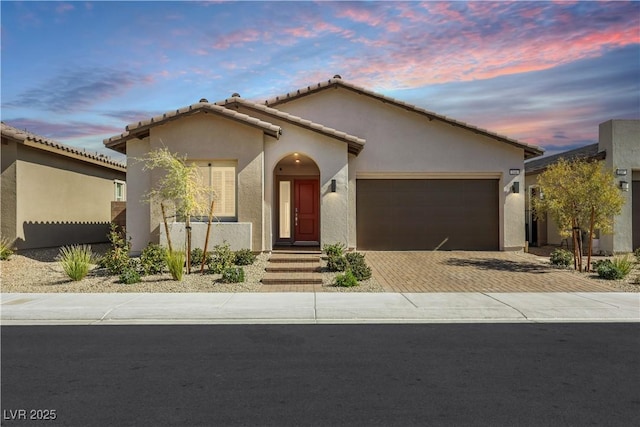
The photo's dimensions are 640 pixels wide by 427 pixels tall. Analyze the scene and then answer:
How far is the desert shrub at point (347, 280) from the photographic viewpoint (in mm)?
11820

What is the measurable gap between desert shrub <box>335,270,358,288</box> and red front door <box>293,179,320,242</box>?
270 inches

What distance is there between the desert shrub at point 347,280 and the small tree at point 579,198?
256 inches

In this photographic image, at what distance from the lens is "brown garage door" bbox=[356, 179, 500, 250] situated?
706 inches

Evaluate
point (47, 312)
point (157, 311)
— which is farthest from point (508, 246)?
point (47, 312)

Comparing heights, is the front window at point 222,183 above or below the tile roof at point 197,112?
below

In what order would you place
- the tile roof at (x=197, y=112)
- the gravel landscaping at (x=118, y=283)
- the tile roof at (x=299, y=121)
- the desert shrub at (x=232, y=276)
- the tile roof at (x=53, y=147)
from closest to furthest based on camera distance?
the gravel landscaping at (x=118, y=283) < the desert shrub at (x=232, y=276) < the tile roof at (x=197, y=112) < the tile roof at (x=299, y=121) < the tile roof at (x=53, y=147)

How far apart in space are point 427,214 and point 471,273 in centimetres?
469

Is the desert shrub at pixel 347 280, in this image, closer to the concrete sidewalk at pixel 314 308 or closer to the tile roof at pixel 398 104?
the concrete sidewalk at pixel 314 308

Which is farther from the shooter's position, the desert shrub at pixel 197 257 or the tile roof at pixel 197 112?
the tile roof at pixel 197 112

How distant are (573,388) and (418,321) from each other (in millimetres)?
3604

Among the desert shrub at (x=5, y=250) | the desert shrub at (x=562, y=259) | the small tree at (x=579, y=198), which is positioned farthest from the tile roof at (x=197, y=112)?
the desert shrub at (x=562, y=259)

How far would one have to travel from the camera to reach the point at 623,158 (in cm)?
1747

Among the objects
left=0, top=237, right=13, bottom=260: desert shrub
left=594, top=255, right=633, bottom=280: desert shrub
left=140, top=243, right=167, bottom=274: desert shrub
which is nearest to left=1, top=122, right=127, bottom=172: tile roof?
left=0, top=237, right=13, bottom=260: desert shrub

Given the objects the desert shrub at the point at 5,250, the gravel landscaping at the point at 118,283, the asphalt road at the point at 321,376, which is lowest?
the asphalt road at the point at 321,376
